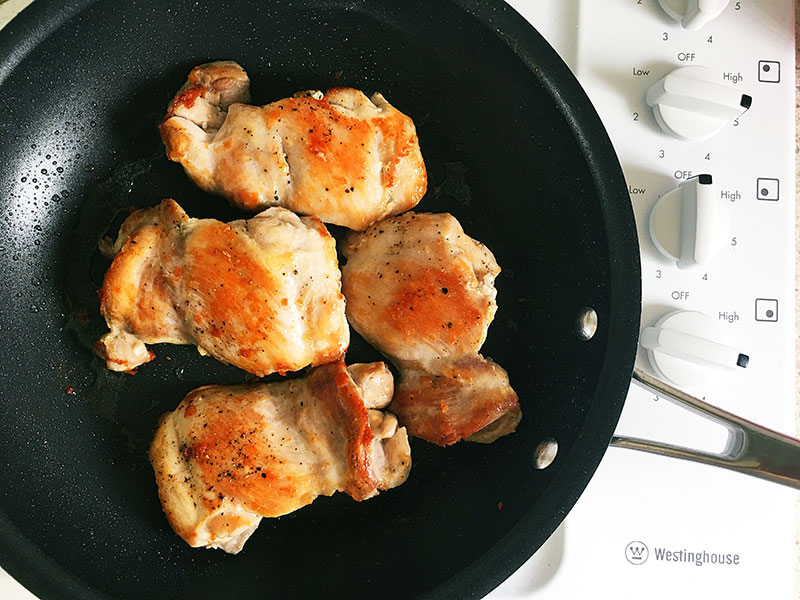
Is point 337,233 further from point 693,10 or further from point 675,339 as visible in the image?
point 693,10

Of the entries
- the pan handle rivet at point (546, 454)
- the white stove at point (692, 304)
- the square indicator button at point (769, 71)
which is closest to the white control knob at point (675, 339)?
the white stove at point (692, 304)

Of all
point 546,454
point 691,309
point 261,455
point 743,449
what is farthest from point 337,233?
point 743,449

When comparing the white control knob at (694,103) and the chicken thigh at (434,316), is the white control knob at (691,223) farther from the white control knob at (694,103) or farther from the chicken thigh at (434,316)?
the chicken thigh at (434,316)

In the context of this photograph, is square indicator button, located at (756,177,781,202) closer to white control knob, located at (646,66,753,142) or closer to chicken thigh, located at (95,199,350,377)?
white control knob, located at (646,66,753,142)

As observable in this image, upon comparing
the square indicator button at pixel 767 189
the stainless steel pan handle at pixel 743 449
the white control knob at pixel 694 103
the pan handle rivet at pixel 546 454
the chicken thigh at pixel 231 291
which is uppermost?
the chicken thigh at pixel 231 291

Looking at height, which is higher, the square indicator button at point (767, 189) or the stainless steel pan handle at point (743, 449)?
the square indicator button at point (767, 189)

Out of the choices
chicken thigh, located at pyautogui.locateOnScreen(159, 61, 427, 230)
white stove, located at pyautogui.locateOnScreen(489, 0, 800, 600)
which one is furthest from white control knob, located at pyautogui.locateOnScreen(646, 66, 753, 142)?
chicken thigh, located at pyautogui.locateOnScreen(159, 61, 427, 230)

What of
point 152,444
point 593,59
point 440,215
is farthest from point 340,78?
point 152,444
